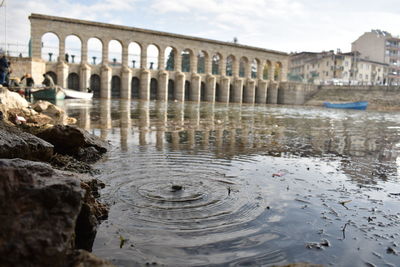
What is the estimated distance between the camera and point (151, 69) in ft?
169

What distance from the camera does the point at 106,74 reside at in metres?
44.5

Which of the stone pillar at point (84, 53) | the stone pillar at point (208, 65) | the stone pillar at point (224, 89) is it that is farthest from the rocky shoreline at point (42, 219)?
the stone pillar at point (208, 65)

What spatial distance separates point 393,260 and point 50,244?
2.87m

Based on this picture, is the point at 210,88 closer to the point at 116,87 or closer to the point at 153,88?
the point at 153,88

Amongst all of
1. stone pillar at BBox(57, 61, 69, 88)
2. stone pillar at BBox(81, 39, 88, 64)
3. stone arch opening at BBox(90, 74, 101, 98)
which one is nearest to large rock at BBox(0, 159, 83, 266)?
stone pillar at BBox(57, 61, 69, 88)

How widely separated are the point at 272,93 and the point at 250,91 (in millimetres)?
5035

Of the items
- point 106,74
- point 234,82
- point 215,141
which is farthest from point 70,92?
point 234,82

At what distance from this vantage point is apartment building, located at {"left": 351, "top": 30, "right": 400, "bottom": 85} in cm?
10156

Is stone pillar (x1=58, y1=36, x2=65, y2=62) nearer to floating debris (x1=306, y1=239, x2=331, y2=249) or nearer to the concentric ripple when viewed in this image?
the concentric ripple

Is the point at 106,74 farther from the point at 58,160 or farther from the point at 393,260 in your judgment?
the point at 393,260

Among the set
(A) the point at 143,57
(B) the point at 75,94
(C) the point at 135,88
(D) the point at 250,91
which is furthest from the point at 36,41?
(D) the point at 250,91

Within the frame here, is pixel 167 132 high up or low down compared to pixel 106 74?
down

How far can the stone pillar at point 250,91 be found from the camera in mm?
60472

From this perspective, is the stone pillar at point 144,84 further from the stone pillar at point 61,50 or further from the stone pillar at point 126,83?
the stone pillar at point 61,50
